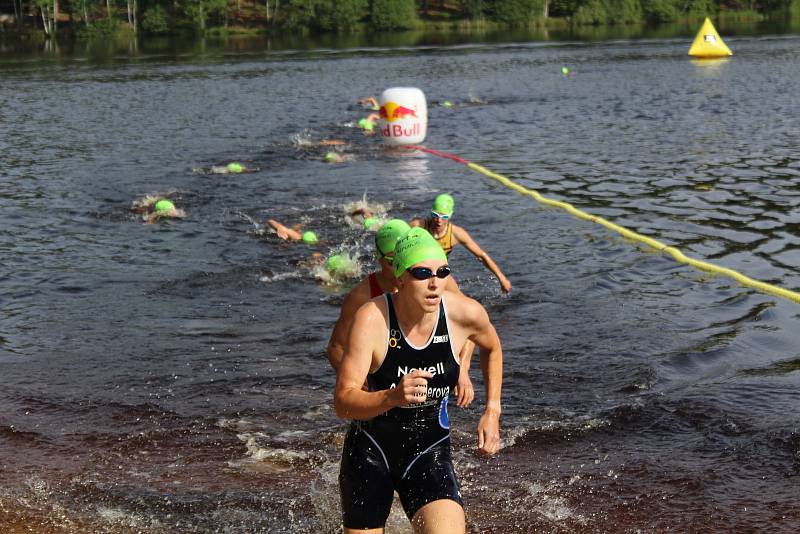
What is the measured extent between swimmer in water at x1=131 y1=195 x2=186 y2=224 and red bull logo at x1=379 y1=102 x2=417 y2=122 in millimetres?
8098

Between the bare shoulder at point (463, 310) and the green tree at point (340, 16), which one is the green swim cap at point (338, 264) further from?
the green tree at point (340, 16)

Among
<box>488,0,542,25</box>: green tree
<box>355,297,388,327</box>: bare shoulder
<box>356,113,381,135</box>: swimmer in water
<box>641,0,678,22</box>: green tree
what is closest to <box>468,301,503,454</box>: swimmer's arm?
<box>355,297,388,327</box>: bare shoulder

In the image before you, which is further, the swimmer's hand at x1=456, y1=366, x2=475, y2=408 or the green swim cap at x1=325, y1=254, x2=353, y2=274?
the green swim cap at x1=325, y1=254, x2=353, y2=274

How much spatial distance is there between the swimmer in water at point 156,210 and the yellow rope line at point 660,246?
711 cm

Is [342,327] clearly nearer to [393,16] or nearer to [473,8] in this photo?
[393,16]

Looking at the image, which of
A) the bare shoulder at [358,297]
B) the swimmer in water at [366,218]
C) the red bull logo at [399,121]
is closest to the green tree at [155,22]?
the red bull logo at [399,121]

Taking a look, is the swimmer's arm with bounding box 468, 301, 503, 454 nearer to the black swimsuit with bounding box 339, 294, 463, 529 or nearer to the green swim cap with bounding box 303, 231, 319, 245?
the black swimsuit with bounding box 339, 294, 463, 529

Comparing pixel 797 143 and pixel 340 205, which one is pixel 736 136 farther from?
pixel 340 205

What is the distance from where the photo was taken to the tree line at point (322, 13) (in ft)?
310

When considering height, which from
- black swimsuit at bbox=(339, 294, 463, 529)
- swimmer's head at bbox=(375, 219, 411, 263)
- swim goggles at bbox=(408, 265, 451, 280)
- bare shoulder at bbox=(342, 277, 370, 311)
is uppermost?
swim goggles at bbox=(408, 265, 451, 280)

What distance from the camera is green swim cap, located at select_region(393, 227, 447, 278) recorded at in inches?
199

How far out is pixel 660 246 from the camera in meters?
16.2

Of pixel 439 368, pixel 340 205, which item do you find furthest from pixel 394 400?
pixel 340 205

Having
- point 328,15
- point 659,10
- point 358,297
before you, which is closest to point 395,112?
point 358,297
